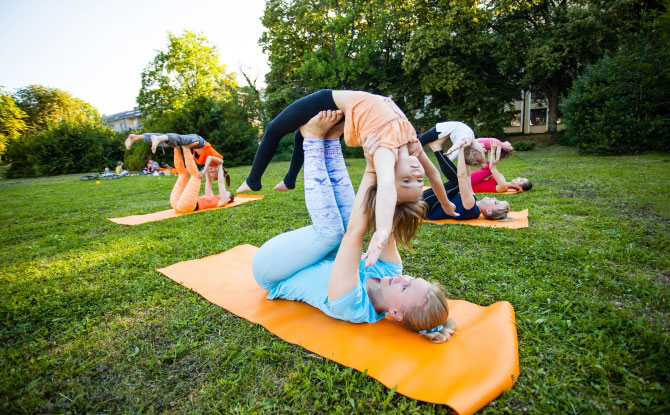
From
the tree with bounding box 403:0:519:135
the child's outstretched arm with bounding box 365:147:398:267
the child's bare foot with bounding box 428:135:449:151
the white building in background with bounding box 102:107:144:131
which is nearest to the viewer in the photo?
the child's outstretched arm with bounding box 365:147:398:267

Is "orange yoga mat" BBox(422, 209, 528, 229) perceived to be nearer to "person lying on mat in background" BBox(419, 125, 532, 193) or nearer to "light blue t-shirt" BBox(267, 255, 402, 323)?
"person lying on mat in background" BBox(419, 125, 532, 193)

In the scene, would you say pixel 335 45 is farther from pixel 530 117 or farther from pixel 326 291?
pixel 530 117

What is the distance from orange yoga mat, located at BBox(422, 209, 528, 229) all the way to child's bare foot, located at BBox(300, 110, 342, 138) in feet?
10.1

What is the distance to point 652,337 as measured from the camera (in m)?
1.99

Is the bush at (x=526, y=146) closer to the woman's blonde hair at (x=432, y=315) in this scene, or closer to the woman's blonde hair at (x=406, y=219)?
the woman's blonde hair at (x=406, y=219)

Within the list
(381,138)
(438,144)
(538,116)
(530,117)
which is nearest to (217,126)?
(438,144)

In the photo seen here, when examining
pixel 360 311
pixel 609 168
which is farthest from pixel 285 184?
pixel 609 168

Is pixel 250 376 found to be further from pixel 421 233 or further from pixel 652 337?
pixel 421 233

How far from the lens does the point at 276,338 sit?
226 centimetres

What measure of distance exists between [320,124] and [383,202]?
3.42 feet

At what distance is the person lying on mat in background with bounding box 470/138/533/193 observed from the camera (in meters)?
6.04

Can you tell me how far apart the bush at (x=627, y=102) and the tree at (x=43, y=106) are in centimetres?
4351

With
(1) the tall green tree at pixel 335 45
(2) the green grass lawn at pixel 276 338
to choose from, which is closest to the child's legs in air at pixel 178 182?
(2) the green grass lawn at pixel 276 338

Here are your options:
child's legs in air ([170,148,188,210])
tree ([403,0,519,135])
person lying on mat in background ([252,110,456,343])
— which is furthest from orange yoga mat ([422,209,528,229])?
tree ([403,0,519,135])
